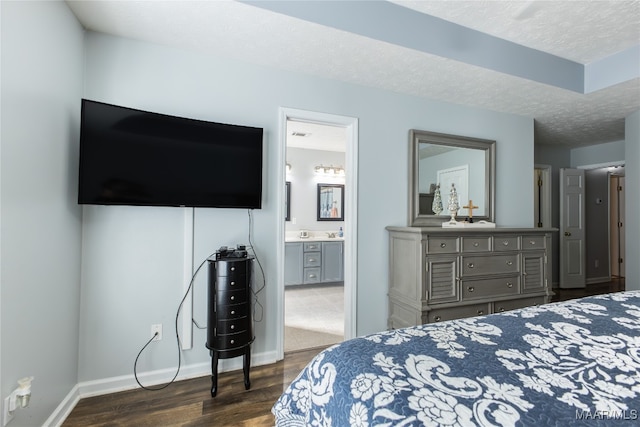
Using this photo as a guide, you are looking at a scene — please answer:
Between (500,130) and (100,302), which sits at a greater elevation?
(500,130)

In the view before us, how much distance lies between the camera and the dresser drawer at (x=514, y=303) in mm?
2692

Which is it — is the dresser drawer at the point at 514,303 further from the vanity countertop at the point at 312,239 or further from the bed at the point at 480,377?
the vanity countertop at the point at 312,239

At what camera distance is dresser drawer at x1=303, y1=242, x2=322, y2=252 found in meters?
5.02

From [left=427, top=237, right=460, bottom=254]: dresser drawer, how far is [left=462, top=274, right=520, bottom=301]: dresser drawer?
1.05ft

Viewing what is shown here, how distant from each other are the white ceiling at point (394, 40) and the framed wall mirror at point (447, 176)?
449mm

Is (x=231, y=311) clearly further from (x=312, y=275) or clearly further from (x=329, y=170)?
(x=329, y=170)

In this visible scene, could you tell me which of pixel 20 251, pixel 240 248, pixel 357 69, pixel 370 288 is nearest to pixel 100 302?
pixel 20 251

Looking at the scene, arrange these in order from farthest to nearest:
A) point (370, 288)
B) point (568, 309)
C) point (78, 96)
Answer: point (370, 288), point (78, 96), point (568, 309)

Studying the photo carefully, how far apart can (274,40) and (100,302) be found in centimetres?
214

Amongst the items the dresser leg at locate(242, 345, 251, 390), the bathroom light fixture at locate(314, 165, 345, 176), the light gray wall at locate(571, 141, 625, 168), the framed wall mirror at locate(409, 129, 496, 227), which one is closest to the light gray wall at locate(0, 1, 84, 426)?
the dresser leg at locate(242, 345, 251, 390)

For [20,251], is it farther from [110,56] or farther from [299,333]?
[299,333]

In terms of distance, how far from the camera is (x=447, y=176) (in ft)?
10.1

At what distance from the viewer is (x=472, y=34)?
92.0 inches

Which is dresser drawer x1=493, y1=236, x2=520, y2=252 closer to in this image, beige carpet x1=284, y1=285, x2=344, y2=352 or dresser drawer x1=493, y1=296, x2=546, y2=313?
dresser drawer x1=493, y1=296, x2=546, y2=313
